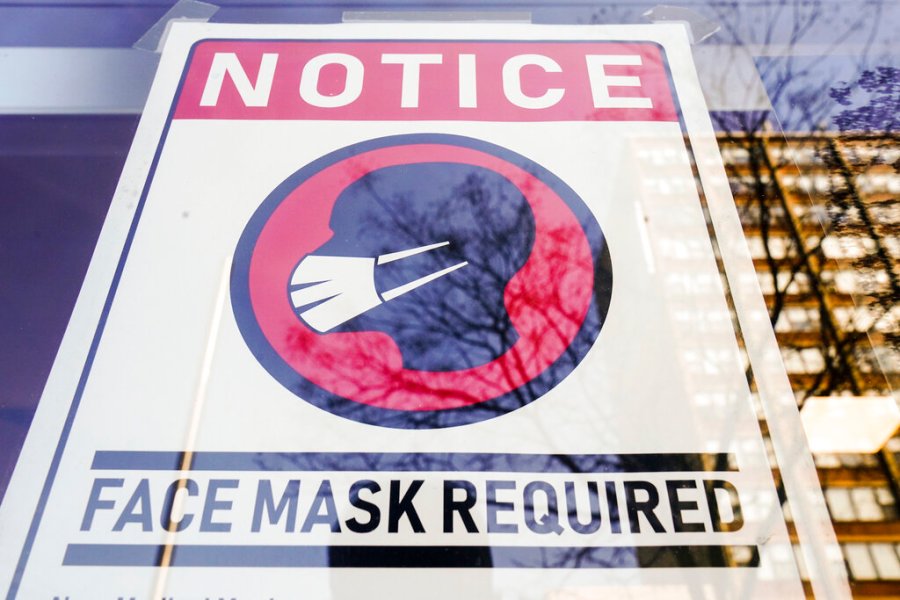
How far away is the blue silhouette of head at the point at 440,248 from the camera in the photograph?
3.10 ft

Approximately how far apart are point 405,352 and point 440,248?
0.18 m

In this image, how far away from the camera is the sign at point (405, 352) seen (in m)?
0.80

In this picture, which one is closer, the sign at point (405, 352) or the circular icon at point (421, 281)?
the sign at point (405, 352)

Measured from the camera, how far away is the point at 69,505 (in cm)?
82

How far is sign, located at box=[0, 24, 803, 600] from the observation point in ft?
2.61

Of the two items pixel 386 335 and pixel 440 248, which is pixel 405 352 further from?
pixel 440 248

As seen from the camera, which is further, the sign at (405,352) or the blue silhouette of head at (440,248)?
the blue silhouette of head at (440,248)

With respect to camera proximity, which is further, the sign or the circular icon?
the circular icon

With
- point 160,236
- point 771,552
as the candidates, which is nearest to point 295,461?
point 160,236

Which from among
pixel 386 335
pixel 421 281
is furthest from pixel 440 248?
Result: pixel 386 335

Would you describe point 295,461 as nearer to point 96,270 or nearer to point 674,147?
point 96,270

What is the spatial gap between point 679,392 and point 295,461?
49 centimetres

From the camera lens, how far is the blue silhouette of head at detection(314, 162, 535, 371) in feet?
3.10

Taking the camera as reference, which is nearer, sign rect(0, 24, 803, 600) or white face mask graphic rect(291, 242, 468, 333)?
sign rect(0, 24, 803, 600)
